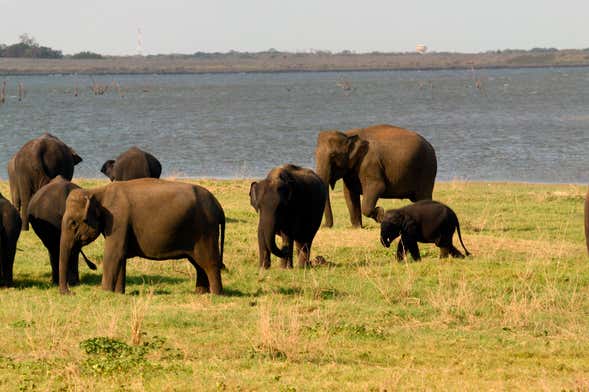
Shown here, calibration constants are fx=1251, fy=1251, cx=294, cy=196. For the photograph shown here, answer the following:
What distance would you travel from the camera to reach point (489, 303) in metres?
14.2

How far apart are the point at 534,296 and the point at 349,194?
8292mm

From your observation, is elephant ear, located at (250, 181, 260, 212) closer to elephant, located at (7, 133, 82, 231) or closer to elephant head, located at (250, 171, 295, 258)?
elephant head, located at (250, 171, 295, 258)

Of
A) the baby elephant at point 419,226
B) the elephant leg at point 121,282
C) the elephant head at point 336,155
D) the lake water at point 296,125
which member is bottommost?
the lake water at point 296,125

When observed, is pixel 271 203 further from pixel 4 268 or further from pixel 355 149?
pixel 355 149

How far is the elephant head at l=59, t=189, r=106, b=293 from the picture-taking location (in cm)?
1419

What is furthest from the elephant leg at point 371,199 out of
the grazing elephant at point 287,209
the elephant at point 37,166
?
the elephant at point 37,166

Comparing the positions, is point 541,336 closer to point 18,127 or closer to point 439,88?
point 18,127

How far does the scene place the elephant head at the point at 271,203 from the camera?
16047 millimetres

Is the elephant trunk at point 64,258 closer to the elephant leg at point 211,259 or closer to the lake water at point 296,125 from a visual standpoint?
the elephant leg at point 211,259

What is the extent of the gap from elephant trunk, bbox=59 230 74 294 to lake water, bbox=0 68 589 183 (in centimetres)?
2609

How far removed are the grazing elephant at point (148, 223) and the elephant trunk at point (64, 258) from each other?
12 mm

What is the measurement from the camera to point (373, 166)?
72.0 ft

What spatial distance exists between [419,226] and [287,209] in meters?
1.97

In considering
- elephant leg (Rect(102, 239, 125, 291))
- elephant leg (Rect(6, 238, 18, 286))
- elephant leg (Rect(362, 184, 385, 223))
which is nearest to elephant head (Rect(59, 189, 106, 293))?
elephant leg (Rect(102, 239, 125, 291))
